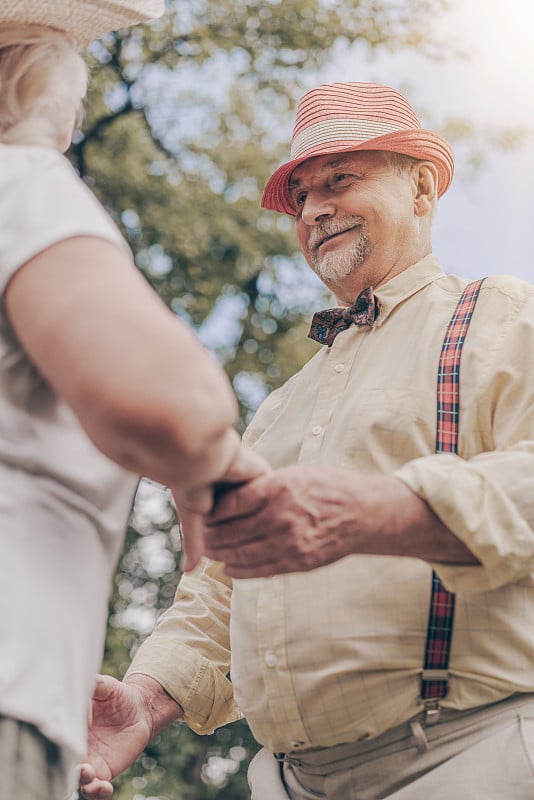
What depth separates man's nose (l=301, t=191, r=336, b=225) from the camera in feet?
10.00

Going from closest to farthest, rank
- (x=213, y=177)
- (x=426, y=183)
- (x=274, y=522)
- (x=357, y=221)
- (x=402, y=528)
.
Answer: (x=274, y=522)
(x=402, y=528)
(x=357, y=221)
(x=426, y=183)
(x=213, y=177)

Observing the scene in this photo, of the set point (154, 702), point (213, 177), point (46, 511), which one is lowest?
point (213, 177)

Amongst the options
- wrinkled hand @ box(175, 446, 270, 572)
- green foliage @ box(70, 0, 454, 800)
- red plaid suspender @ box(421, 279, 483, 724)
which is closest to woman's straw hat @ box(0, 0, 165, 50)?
wrinkled hand @ box(175, 446, 270, 572)

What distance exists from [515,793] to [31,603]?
120 cm

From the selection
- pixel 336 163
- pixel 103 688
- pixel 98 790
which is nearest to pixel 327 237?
pixel 336 163

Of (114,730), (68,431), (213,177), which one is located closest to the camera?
(68,431)

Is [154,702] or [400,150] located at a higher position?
[400,150]

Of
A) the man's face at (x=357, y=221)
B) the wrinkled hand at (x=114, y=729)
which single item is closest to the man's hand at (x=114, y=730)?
the wrinkled hand at (x=114, y=729)

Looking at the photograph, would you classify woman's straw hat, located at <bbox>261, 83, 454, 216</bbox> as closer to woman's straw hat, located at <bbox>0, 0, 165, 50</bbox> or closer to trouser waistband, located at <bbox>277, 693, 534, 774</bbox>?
woman's straw hat, located at <bbox>0, 0, 165, 50</bbox>

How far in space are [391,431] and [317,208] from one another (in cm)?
92

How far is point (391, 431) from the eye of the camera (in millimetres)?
2385

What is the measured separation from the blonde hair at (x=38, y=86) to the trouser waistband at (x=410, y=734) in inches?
53.1

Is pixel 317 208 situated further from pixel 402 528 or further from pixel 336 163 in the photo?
pixel 402 528

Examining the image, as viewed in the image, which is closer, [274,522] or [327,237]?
[274,522]
